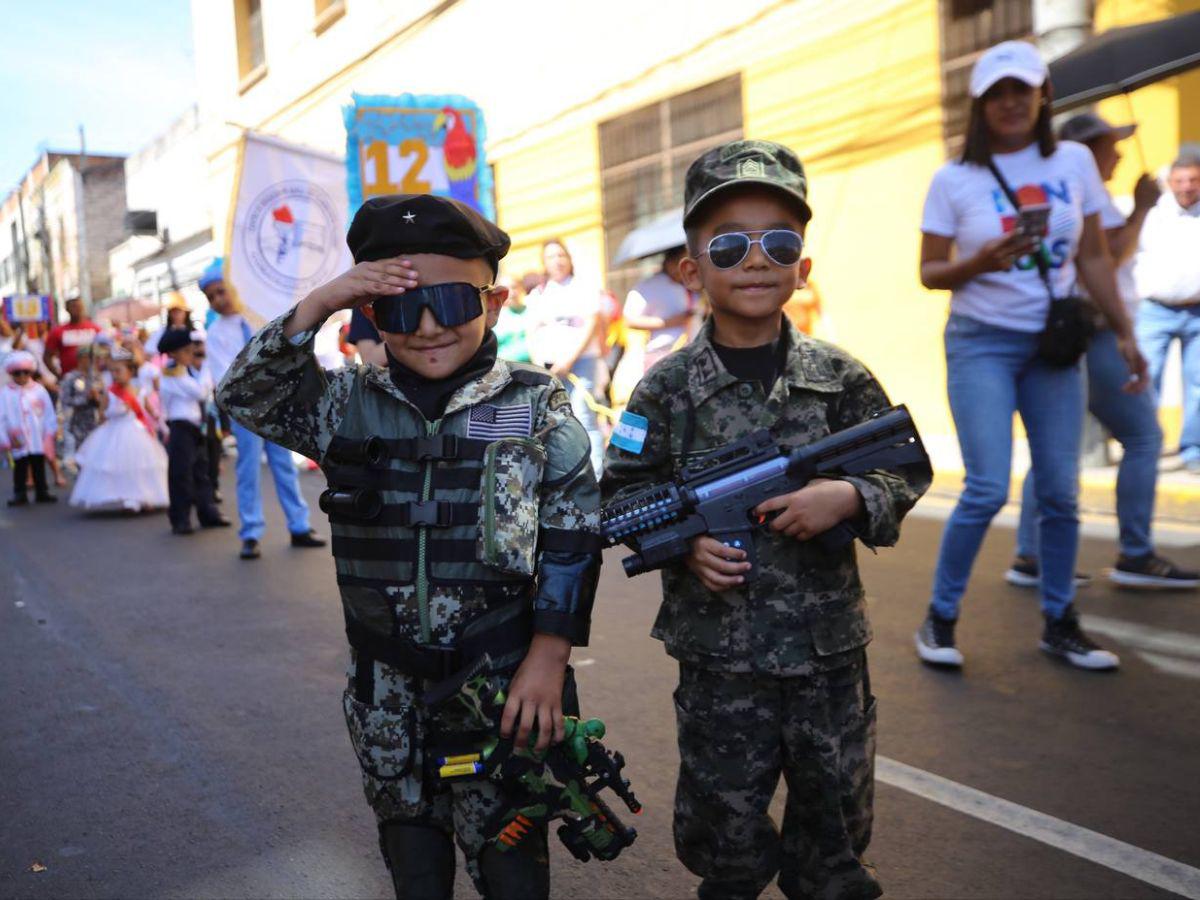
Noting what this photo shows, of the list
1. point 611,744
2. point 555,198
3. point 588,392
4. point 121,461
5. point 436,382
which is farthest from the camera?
point 555,198

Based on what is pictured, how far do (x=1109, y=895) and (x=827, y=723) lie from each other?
35.6 inches

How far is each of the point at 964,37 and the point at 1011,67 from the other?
20.8ft

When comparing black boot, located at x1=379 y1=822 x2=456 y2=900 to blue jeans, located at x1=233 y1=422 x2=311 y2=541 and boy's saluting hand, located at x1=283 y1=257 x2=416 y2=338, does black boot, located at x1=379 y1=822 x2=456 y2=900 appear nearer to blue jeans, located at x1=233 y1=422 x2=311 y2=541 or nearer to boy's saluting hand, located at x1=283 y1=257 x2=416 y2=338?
boy's saluting hand, located at x1=283 y1=257 x2=416 y2=338

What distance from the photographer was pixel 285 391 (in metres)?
2.02

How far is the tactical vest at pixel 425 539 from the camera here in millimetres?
1925

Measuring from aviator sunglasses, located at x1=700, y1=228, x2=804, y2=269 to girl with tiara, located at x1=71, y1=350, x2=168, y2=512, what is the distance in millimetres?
8349

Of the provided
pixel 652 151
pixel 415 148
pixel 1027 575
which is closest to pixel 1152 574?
pixel 1027 575

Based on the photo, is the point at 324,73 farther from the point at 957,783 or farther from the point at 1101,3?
the point at 957,783

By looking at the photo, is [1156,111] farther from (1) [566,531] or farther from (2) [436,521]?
(2) [436,521]

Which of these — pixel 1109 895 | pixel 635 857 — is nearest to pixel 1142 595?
pixel 1109 895

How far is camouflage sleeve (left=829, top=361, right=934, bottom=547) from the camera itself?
7.04 feet

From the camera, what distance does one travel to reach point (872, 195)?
1037 cm

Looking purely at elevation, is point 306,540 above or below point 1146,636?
above

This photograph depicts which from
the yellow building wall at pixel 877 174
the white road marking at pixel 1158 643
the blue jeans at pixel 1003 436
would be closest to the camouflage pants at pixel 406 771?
the blue jeans at pixel 1003 436
